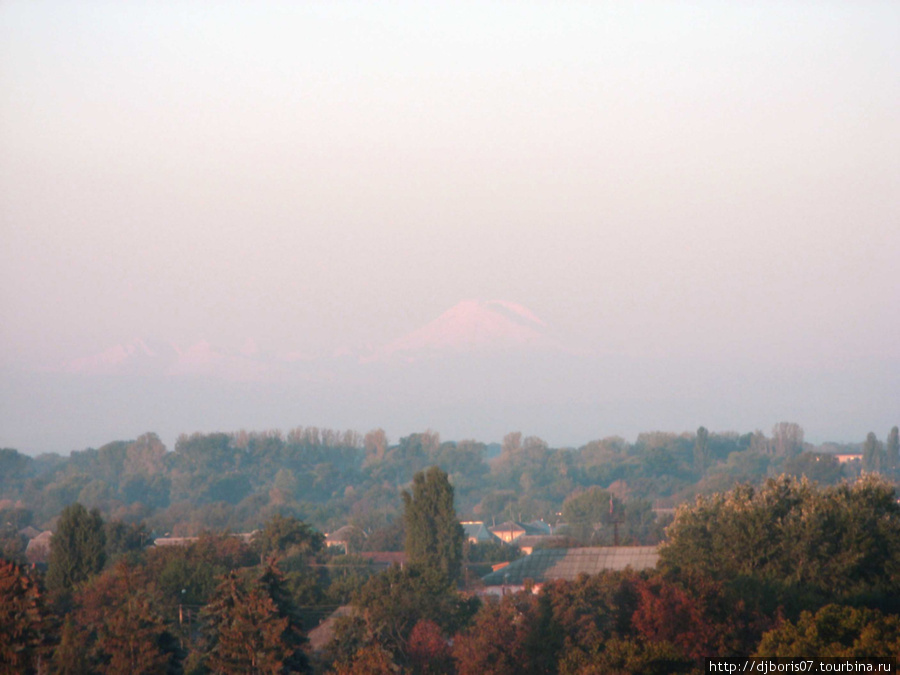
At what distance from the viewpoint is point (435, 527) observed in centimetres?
6250

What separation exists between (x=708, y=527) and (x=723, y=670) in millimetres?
17567

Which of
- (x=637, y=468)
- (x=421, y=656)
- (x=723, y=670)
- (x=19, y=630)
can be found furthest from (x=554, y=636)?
(x=637, y=468)

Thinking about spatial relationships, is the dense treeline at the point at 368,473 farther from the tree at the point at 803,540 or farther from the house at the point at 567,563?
the tree at the point at 803,540

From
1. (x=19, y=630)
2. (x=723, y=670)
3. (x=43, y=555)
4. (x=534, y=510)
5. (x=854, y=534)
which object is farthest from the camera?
(x=534, y=510)

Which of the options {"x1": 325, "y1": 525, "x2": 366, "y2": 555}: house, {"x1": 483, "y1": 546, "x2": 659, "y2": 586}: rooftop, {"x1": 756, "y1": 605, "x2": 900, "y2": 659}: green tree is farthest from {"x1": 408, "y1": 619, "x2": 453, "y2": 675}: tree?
{"x1": 325, "y1": 525, "x2": 366, "y2": 555}: house

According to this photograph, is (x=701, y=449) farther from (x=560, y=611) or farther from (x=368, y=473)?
(x=560, y=611)

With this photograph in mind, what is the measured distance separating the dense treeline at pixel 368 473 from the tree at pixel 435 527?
5910 centimetres

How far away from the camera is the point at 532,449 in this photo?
179 meters

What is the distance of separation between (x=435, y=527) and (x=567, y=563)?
502 inches

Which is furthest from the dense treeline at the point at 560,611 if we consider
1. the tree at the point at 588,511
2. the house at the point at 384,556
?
the tree at the point at 588,511

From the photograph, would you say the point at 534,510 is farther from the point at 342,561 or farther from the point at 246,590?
the point at 246,590

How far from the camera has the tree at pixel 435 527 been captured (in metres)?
61.0

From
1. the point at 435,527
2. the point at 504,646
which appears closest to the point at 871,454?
the point at 435,527

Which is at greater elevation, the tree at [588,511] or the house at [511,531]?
the tree at [588,511]
